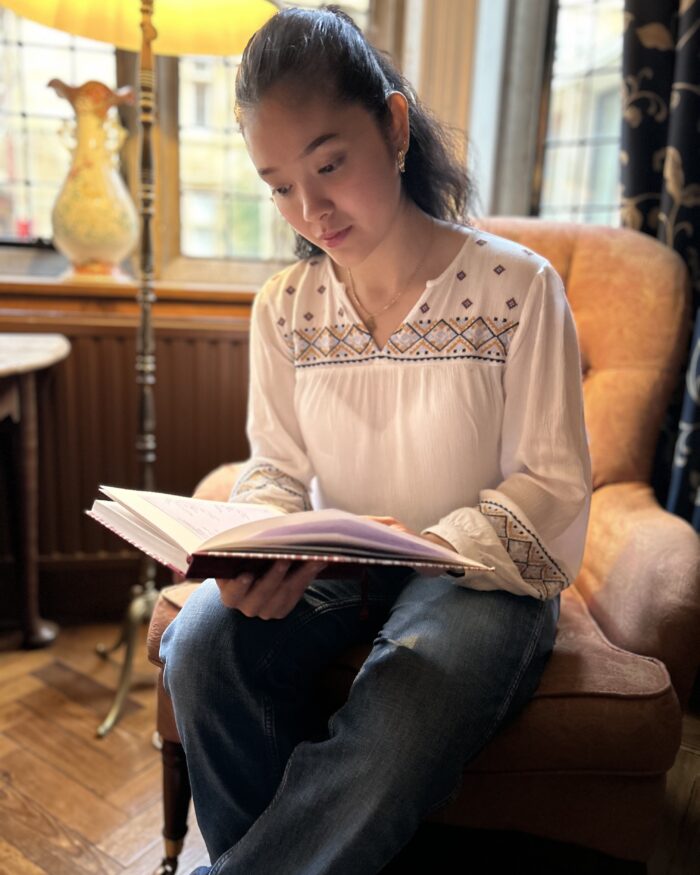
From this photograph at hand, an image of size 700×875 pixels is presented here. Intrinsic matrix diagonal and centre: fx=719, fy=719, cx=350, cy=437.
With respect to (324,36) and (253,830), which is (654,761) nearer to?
(253,830)

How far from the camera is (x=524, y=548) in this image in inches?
32.4

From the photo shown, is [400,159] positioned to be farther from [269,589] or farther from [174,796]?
[174,796]

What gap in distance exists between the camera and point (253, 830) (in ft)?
2.34

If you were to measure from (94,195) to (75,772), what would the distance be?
3.95 feet

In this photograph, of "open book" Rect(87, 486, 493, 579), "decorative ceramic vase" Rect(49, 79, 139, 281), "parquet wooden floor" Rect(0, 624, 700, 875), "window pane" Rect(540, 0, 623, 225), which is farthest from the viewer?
"window pane" Rect(540, 0, 623, 225)

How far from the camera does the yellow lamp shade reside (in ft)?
3.90

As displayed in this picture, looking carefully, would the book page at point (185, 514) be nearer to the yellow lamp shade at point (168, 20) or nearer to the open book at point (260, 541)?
the open book at point (260, 541)

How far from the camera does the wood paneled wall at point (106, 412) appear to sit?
1.64 metres

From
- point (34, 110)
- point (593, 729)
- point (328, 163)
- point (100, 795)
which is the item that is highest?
point (34, 110)

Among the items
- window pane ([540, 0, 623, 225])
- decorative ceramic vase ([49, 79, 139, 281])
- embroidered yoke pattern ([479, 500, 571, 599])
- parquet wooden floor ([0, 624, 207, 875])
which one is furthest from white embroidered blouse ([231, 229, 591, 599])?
window pane ([540, 0, 623, 225])

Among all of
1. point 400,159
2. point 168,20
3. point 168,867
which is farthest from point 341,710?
point 168,20

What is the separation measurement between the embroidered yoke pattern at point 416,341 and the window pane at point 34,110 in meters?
1.19

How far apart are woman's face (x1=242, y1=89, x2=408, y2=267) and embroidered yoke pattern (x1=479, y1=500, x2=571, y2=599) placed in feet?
1.17

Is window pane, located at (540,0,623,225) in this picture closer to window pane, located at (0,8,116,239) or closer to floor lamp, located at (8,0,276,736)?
floor lamp, located at (8,0,276,736)
